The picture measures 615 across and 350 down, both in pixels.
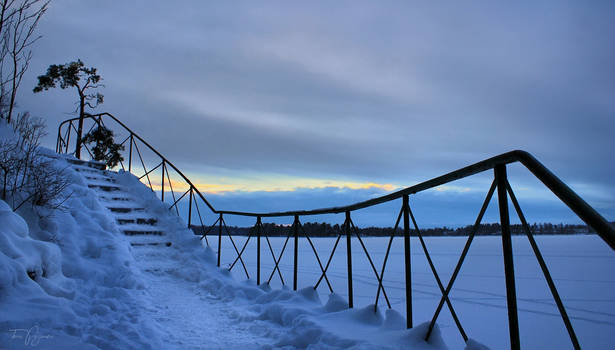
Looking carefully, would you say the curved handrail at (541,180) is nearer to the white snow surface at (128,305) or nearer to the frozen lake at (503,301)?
the white snow surface at (128,305)

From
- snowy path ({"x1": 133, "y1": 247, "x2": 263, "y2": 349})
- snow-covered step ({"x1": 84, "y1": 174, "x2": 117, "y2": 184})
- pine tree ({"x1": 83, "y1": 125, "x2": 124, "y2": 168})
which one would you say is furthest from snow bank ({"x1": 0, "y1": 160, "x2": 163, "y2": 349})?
pine tree ({"x1": 83, "y1": 125, "x2": 124, "y2": 168})

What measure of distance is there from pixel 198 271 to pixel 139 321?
3184mm

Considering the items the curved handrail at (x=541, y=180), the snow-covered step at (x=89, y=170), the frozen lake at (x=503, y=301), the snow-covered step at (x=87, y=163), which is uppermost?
the snow-covered step at (x=87, y=163)

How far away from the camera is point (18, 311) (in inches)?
123

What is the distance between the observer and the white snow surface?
10.5ft

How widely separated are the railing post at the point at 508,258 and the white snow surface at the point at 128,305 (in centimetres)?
33

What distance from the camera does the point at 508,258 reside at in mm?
2381

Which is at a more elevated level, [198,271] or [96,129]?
[96,129]

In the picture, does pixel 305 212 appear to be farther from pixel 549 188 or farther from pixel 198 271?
pixel 549 188

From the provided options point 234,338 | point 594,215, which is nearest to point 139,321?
point 234,338

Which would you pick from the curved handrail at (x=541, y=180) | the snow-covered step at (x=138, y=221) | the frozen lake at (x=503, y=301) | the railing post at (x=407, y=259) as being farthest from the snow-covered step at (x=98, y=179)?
the railing post at (x=407, y=259)

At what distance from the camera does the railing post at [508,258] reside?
2320 mm

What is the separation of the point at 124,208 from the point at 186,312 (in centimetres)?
479

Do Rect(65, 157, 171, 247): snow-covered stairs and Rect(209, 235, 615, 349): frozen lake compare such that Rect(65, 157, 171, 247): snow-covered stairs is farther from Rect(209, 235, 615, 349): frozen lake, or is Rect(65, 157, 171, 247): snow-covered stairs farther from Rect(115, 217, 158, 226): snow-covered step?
Rect(209, 235, 615, 349): frozen lake
